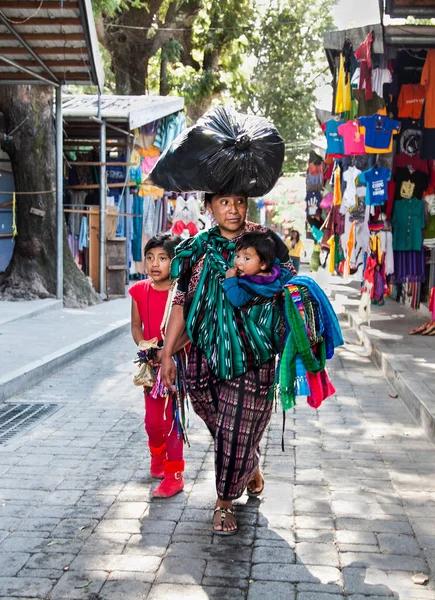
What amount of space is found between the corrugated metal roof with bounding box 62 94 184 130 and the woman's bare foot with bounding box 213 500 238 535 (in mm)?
13392

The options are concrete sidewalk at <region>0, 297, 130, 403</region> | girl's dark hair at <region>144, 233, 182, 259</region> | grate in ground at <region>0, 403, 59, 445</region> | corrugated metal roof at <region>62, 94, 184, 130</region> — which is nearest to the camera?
girl's dark hair at <region>144, 233, 182, 259</region>

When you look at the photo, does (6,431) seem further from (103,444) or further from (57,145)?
(57,145)

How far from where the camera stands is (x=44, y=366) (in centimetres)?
855

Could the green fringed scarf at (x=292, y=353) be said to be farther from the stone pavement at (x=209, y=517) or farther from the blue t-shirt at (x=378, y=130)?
the blue t-shirt at (x=378, y=130)

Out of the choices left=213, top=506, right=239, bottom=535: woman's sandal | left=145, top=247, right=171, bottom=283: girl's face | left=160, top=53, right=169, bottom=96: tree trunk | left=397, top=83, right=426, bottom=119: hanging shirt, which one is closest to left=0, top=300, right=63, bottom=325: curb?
left=397, top=83, right=426, bottom=119: hanging shirt

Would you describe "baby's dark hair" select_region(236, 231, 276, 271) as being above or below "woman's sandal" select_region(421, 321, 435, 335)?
above

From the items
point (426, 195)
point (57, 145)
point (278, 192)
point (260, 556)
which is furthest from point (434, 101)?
point (278, 192)

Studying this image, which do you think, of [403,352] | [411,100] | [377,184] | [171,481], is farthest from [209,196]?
[411,100]

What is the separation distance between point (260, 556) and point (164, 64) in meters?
23.0

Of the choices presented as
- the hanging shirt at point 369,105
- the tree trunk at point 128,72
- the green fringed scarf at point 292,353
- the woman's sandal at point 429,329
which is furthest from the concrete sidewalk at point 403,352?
the tree trunk at point 128,72

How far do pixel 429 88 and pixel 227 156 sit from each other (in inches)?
276

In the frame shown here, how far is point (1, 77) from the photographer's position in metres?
12.9

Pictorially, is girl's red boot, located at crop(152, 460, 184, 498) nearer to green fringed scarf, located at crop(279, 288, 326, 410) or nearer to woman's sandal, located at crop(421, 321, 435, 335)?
green fringed scarf, located at crop(279, 288, 326, 410)

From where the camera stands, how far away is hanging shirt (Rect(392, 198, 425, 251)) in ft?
40.6
